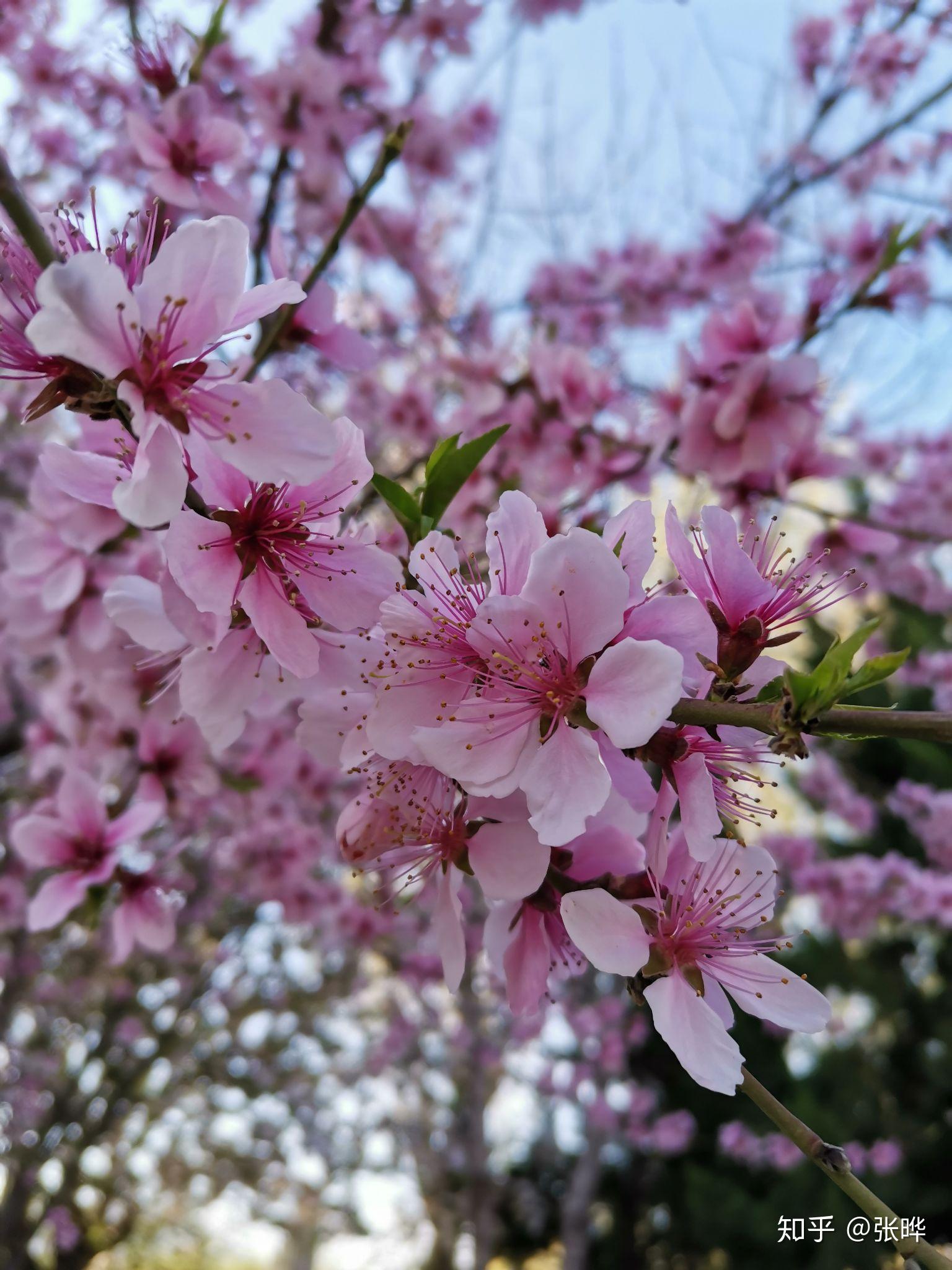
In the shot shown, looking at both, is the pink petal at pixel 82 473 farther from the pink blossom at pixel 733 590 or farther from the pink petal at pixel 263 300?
the pink blossom at pixel 733 590

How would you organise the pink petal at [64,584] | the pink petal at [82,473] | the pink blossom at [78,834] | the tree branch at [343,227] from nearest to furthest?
1. the pink petal at [82,473]
2. the tree branch at [343,227]
3. the pink blossom at [78,834]
4. the pink petal at [64,584]

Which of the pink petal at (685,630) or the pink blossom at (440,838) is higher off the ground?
the pink petal at (685,630)

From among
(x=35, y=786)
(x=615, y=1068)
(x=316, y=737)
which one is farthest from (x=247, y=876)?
(x=615, y=1068)

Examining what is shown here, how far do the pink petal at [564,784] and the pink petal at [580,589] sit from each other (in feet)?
0.29

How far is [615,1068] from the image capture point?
6023 millimetres

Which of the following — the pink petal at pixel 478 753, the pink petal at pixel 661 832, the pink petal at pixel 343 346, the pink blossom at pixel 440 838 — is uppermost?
the pink petal at pixel 343 346

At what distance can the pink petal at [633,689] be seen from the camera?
704 mm

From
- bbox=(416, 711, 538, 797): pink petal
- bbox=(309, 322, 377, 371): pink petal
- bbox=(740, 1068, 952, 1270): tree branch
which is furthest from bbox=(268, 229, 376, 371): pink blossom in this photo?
bbox=(740, 1068, 952, 1270): tree branch

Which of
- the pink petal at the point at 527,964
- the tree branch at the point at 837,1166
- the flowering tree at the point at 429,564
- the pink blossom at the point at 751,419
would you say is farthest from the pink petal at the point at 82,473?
the pink blossom at the point at 751,419

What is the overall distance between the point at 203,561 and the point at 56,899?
2.83ft

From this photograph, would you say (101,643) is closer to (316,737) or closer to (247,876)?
(316,737)

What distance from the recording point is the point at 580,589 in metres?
0.78

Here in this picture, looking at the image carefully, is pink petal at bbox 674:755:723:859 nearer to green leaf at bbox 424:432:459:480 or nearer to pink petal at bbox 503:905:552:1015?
pink petal at bbox 503:905:552:1015

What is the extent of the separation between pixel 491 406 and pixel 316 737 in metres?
1.55
